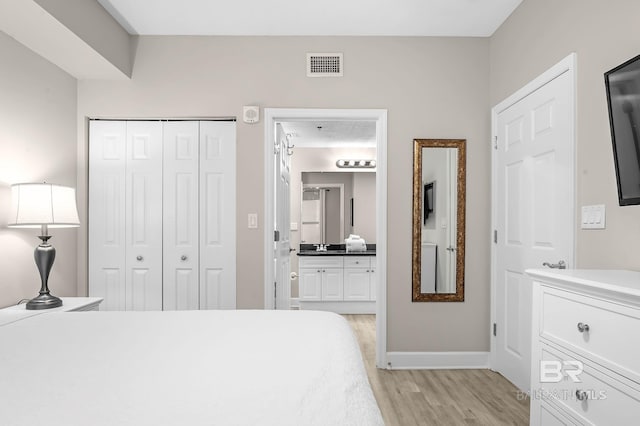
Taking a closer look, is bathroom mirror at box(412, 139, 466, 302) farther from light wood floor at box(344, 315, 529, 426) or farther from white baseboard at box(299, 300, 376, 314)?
white baseboard at box(299, 300, 376, 314)

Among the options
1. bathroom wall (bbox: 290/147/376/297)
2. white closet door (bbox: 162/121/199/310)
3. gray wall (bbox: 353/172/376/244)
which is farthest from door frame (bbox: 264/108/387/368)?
bathroom wall (bbox: 290/147/376/297)

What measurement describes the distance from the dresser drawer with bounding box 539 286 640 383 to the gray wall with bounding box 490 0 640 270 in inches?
19.2

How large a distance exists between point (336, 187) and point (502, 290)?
3.33 m

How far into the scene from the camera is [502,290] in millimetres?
3109

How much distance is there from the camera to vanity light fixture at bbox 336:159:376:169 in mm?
6008

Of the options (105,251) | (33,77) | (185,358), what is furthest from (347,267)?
(185,358)

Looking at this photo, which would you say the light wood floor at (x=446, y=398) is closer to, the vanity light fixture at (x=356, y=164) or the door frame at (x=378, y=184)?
the door frame at (x=378, y=184)

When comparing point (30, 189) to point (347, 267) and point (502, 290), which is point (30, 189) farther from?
point (347, 267)

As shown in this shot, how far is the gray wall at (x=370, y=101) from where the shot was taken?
10.8ft

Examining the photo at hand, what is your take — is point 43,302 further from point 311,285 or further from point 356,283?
point 356,283

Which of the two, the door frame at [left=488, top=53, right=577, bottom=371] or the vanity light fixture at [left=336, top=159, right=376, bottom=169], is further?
the vanity light fixture at [left=336, top=159, right=376, bottom=169]

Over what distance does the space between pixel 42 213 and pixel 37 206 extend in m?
0.05

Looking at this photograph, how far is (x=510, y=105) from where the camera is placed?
2.97 m

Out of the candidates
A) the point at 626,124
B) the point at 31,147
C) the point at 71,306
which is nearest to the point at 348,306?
the point at 71,306
